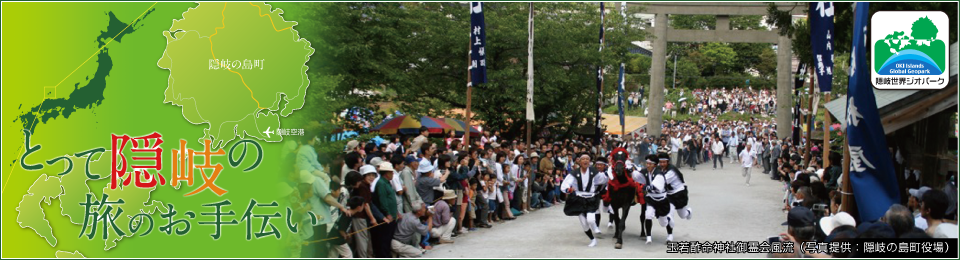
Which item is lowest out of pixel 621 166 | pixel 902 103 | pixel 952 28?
pixel 621 166

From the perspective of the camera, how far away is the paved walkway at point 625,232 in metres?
11.8

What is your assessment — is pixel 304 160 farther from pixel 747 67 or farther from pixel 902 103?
pixel 747 67

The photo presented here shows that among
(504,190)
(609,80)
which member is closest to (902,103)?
(504,190)

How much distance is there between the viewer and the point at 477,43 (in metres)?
15.7

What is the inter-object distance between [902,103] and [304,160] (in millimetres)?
8374

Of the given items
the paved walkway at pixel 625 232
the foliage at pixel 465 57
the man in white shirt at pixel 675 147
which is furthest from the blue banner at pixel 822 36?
the man in white shirt at pixel 675 147

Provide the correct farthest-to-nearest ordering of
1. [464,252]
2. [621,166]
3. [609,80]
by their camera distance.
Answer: [609,80]
[621,166]
[464,252]

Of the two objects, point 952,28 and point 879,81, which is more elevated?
point 952,28

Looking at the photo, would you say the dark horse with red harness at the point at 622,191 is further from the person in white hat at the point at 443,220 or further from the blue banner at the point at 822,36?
the blue banner at the point at 822,36

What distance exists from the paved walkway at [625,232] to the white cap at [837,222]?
2707mm

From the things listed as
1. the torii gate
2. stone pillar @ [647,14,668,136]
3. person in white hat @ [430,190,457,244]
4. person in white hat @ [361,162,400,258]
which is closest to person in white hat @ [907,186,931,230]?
person in white hat @ [361,162,400,258]

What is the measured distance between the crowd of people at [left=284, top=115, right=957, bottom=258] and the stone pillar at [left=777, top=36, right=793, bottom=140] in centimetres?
1796

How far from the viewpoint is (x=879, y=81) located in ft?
35.6

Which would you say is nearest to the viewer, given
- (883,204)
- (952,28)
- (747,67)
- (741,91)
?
(883,204)
